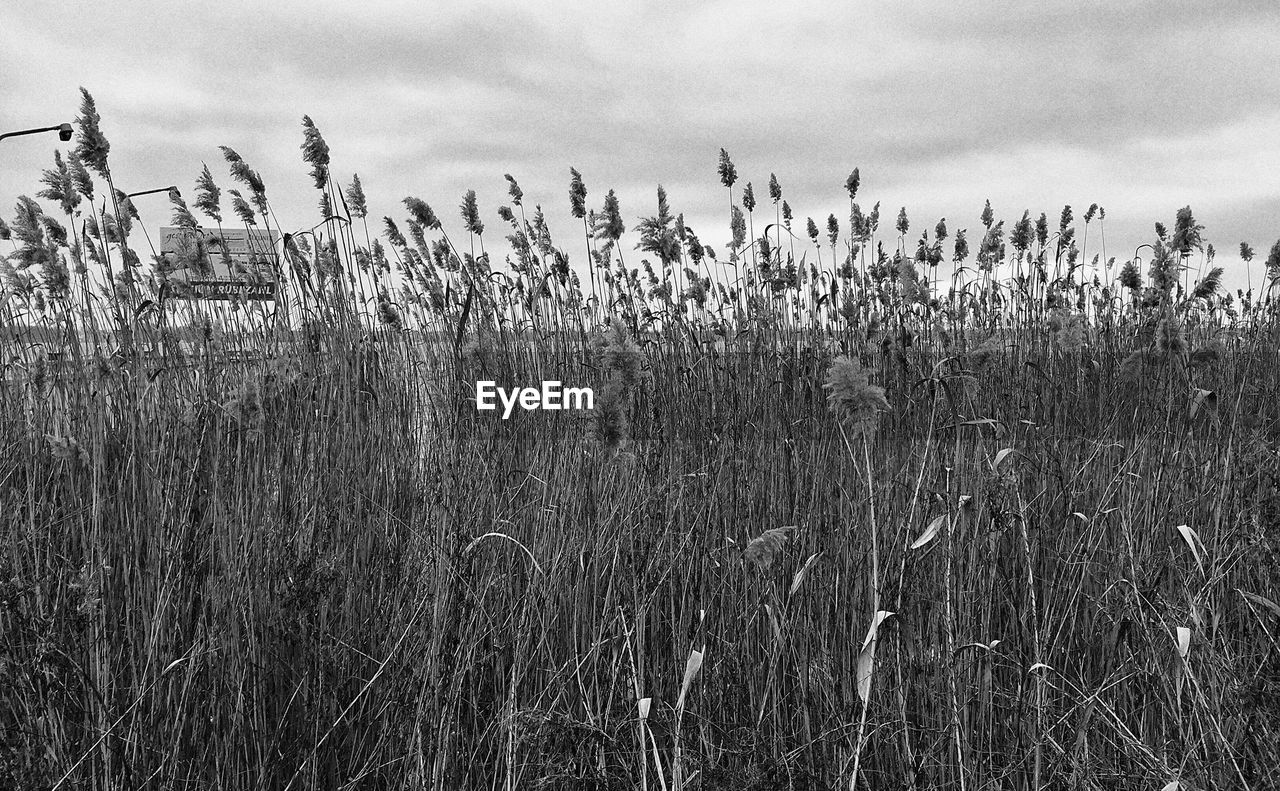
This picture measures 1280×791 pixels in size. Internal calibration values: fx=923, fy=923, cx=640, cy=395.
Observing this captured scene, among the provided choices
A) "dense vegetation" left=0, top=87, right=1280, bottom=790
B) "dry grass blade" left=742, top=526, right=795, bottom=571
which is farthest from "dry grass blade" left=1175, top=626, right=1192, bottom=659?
"dry grass blade" left=742, top=526, right=795, bottom=571

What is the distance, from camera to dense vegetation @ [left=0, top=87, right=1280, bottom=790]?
78.8 inches

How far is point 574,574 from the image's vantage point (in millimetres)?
2764

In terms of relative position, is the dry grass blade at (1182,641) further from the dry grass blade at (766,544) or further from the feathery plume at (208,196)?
the feathery plume at (208,196)

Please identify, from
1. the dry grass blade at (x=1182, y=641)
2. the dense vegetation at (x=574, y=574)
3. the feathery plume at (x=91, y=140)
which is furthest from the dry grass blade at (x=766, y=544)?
the feathery plume at (x=91, y=140)

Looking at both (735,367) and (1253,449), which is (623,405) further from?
(1253,449)

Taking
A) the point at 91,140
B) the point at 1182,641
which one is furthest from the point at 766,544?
the point at 91,140

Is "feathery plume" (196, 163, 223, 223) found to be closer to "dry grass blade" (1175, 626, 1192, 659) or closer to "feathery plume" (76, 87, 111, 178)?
"feathery plume" (76, 87, 111, 178)

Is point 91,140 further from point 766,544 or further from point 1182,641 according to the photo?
point 1182,641

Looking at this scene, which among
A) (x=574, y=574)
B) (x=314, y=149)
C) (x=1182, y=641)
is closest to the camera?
(x=1182, y=641)

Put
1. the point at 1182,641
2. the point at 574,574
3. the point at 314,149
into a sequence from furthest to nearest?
1. the point at 314,149
2. the point at 574,574
3. the point at 1182,641

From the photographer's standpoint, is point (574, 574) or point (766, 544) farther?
point (574, 574)

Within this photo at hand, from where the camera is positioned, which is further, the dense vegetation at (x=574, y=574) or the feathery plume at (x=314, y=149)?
the feathery plume at (x=314, y=149)

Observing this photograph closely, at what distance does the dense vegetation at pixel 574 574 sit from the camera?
2.00 meters

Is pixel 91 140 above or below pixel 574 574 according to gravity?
above
